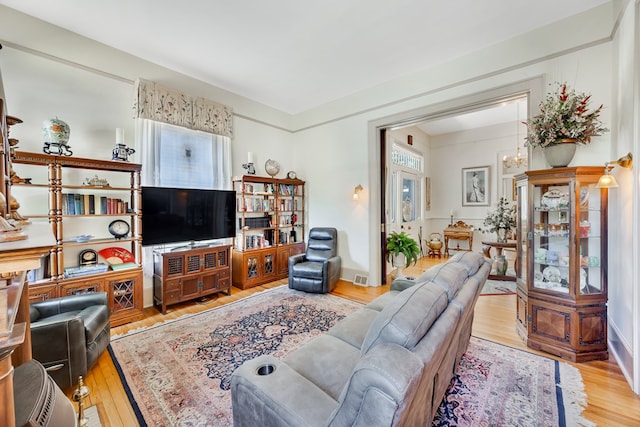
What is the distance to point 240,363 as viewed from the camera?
2295 millimetres

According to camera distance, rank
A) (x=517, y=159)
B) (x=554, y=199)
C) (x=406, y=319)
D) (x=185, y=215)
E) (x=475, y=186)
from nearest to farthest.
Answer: (x=406, y=319) → (x=554, y=199) → (x=185, y=215) → (x=517, y=159) → (x=475, y=186)

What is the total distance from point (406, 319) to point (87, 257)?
144 inches

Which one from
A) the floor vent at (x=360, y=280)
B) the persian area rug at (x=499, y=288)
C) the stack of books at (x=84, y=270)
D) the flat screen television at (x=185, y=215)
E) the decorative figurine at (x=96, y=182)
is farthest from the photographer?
the floor vent at (x=360, y=280)

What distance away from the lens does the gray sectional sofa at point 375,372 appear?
2.61 feet

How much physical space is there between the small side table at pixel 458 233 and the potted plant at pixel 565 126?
458cm

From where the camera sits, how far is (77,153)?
3.06 metres

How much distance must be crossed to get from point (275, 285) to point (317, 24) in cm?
383

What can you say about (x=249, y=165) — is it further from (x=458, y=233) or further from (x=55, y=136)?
(x=458, y=233)

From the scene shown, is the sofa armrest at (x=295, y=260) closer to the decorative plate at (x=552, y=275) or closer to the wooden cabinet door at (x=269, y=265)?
the wooden cabinet door at (x=269, y=265)

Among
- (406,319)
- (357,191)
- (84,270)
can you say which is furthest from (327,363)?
(357,191)

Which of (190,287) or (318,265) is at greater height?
(318,265)

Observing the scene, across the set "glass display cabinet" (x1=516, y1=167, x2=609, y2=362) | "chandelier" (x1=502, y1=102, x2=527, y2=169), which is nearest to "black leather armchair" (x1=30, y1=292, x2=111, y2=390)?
"glass display cabinet" (x1=516, y1=167, x2=609, y2=362)

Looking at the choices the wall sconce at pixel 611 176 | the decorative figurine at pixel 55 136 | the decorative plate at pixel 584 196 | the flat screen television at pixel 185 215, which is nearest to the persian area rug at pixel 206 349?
the flat screen television at pixel 185 215

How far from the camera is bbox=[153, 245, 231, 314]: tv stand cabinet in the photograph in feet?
11.1
